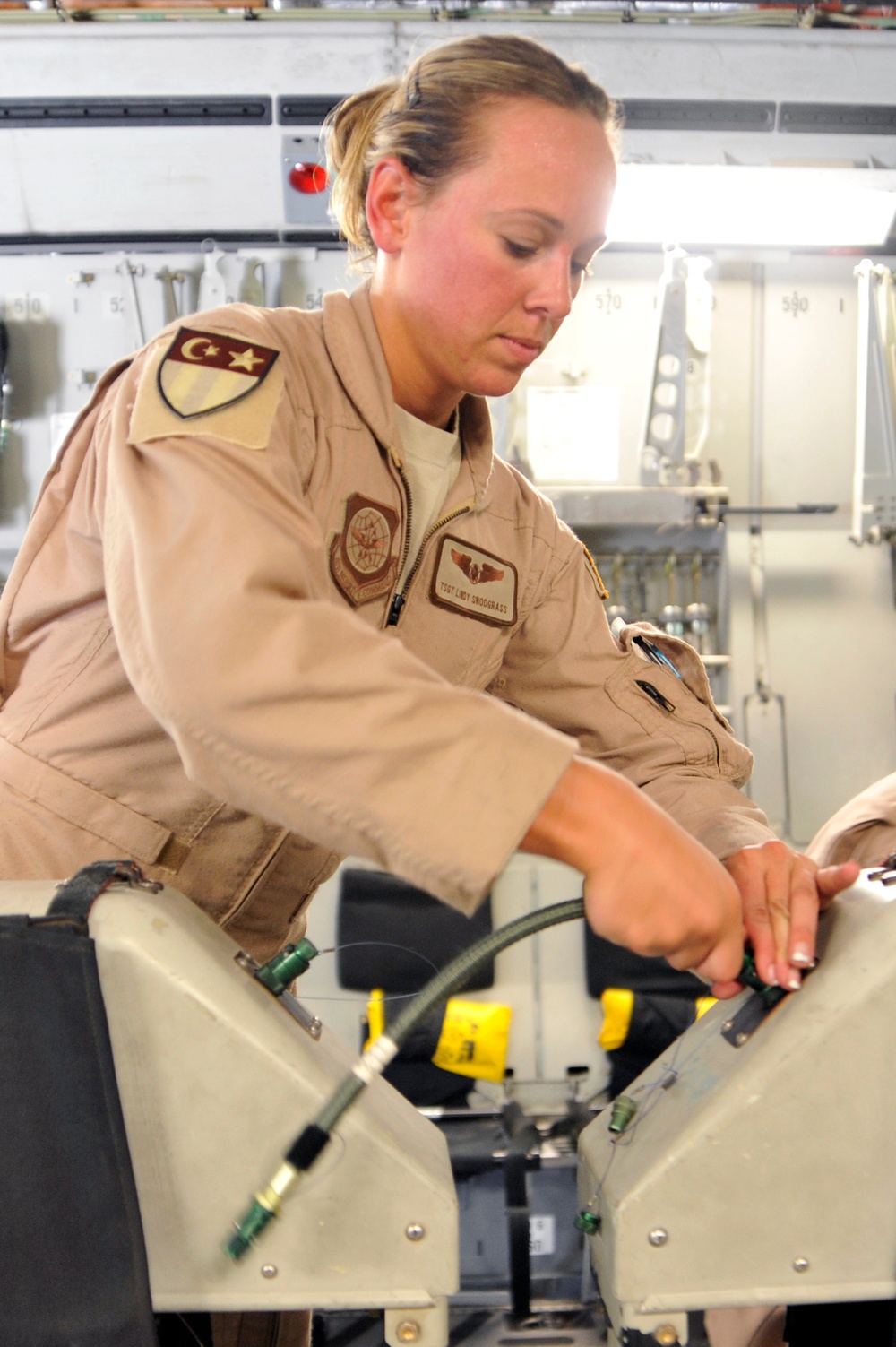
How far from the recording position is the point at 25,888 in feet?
2.76

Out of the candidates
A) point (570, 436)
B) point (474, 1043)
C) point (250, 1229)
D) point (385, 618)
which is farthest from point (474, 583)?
point (570, 436)

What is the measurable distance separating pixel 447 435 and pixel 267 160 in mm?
2358

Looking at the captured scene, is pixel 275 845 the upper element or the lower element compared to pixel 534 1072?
upper

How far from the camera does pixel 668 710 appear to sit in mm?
1390

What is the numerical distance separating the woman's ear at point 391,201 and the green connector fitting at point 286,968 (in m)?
0.75

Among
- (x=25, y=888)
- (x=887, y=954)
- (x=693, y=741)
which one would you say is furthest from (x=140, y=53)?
(x=887, y=954)

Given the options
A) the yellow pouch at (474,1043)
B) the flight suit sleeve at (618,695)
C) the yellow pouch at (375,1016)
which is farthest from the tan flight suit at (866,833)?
the yellow pouch at (474,1043)

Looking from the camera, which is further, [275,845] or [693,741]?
[693,741]

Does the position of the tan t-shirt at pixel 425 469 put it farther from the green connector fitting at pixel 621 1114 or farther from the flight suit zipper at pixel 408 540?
the green connector fitting at pixel 621 1114

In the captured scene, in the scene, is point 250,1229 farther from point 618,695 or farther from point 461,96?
point 461,96

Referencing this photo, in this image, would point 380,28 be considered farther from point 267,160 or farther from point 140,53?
point 140,53

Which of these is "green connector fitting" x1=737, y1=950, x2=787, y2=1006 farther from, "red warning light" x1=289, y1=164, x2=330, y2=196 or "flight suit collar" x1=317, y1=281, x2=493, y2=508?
"red warning light" x1=289, y1=164, x2=330, y2=196

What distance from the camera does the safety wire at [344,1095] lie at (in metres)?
0.77

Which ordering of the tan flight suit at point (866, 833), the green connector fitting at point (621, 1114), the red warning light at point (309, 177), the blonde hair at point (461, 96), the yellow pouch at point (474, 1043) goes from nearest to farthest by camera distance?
the green connector fitting at point (621, 1114), the blonde hair at point (461, 96), the tan flight suit at point (866, 833), the yellow pouch at point (474, 1043), the red warning light at point (309, 177)
